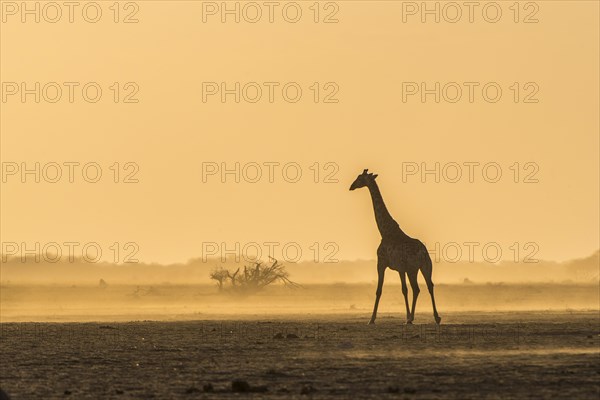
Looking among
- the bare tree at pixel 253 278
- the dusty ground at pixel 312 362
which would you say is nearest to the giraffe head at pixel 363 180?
the dusty ground at pixel 312 362

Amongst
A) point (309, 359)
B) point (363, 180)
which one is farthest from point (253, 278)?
point (309, 359)

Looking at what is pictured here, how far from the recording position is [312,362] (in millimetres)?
42250

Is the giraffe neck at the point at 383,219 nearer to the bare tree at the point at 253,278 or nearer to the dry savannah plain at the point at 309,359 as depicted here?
the dry savannah plain at the point at 309,359

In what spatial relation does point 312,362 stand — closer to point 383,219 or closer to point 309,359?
point 309,359

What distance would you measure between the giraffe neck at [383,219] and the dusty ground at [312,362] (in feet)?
11.3

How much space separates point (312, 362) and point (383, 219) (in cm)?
2074

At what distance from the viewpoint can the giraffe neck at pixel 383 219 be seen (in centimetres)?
6222

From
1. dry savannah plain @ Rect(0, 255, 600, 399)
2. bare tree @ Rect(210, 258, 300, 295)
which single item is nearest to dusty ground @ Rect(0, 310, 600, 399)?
dry savannah plain @ Rect(0, 255, 600, 399)

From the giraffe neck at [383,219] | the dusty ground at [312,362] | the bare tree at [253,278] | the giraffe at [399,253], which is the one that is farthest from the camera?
the bare tree at [253,278]

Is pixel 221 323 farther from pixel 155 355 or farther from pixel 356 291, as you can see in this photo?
pixel 356 291

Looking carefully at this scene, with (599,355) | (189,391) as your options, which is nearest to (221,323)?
(599,355)

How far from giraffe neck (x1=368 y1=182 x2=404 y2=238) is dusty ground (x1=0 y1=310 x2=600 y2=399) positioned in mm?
3436

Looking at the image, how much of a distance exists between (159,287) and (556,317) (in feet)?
277

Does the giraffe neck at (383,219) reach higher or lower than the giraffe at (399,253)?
higher
